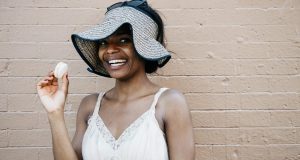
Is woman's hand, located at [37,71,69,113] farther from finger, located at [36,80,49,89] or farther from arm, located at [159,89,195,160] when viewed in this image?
arm, located at [159,89,195,160]

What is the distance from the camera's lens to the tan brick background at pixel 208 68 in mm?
3039

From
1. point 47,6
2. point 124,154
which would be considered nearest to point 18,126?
point 47,6

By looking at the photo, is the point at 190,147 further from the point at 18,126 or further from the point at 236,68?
the point at 18,126

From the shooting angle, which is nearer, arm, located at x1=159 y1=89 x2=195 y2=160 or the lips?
arm, located at x1=159 y1=89 x2=195 y2=160

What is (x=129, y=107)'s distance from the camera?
2.53 m

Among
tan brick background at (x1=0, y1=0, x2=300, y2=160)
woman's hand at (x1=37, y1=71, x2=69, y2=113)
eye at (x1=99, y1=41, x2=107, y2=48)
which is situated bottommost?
tan brick background at (x1=0, y1=0, x2=300, y2=160)

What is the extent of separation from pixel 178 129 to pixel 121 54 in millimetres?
530

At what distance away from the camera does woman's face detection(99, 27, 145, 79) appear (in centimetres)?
240

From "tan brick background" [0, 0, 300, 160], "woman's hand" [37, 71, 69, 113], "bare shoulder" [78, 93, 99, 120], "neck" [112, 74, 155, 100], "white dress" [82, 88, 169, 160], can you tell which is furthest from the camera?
"tan brick background" [0, 0, 300, 160]

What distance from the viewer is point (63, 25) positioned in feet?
10.0

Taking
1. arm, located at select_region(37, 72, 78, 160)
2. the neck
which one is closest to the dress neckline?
the neck

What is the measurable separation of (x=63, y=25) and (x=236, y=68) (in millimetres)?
1285

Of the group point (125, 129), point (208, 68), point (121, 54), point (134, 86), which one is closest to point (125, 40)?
point (121, 54)

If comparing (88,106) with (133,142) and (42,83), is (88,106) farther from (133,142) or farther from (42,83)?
(133,142)
